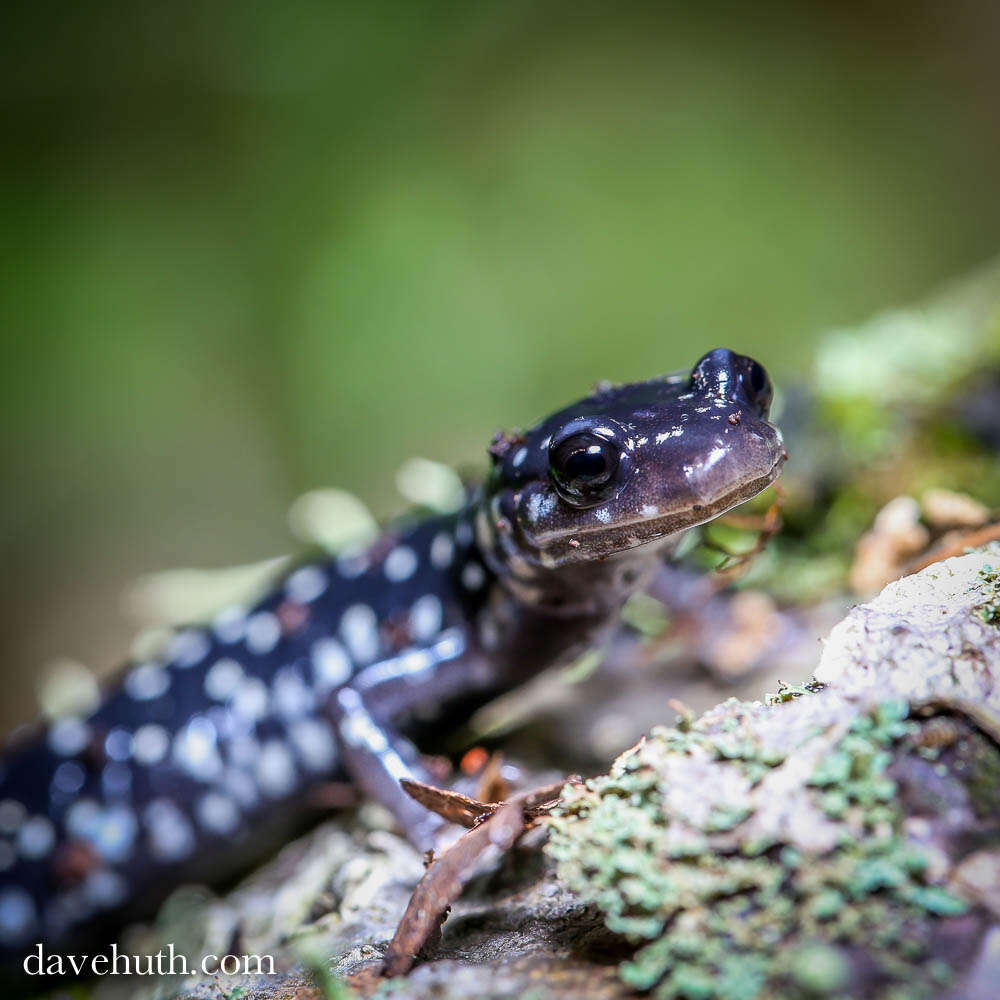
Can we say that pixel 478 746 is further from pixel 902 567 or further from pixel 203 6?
pixel 203 6

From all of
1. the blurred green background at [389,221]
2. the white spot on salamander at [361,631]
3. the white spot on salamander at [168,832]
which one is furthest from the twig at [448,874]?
the blurred green background at [389,221]

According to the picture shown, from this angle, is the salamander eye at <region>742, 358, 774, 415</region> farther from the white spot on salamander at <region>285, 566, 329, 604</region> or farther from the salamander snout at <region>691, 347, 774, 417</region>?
the white spot on salamander at <region>285, 566, 329, 604</region>

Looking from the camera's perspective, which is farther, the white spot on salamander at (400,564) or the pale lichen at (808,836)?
the white spot on salamander at (400,564)

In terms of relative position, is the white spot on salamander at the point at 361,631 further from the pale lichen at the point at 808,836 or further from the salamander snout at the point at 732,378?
the pale lichen at the point at 808,836

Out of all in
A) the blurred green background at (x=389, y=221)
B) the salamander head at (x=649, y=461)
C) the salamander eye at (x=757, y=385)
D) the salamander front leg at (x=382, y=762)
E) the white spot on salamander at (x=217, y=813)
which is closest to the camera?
the salamander head at (x=649, y=461)

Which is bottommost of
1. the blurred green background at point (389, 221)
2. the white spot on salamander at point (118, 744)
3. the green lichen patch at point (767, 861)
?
the green lichen patch at point (767, 861)

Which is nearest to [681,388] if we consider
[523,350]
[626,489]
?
[626,489]

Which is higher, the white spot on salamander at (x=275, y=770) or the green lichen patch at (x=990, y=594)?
the green lichen patch at (x=990, y=594)
